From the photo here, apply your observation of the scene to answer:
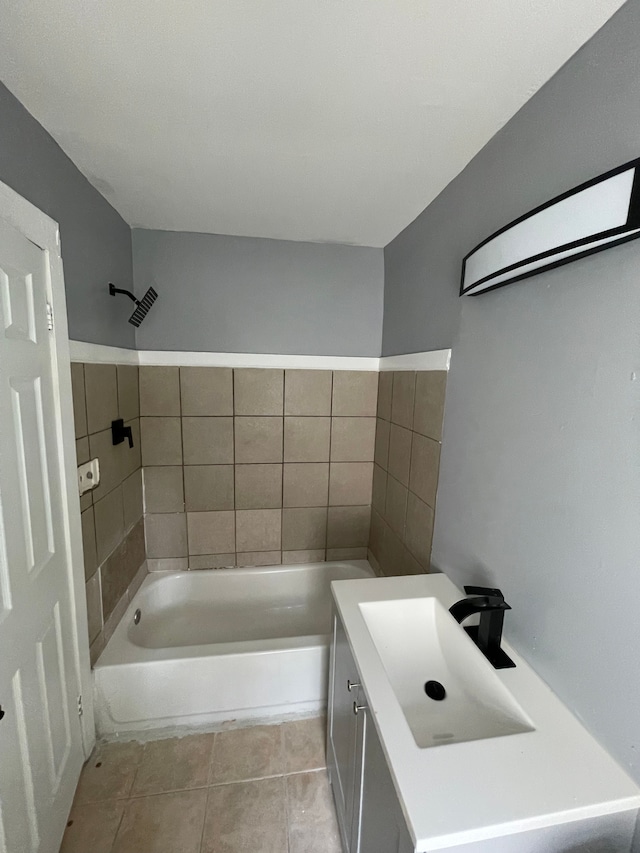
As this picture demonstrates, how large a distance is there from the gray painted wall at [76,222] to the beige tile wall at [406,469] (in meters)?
1.30

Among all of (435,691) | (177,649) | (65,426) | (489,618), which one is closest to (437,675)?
(435,691)

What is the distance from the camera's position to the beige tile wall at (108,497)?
1.37m

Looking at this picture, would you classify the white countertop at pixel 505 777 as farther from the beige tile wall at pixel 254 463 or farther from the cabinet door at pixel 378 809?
the beige tile wall at pixel 254 463

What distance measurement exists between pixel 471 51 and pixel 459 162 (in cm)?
44

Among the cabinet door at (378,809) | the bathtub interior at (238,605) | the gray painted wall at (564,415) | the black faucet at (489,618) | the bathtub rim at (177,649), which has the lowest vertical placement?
the bathtub interior at (238,605)

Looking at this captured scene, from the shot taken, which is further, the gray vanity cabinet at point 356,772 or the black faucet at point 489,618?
the black faucet at point 489,618

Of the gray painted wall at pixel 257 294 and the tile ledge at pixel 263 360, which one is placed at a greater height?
the gray painted wall at pixel 257 294

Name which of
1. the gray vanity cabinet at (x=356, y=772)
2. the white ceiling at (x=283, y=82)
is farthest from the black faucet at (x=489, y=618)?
the white ceiling at (x=283, y=82)

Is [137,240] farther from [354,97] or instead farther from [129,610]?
[129,610]

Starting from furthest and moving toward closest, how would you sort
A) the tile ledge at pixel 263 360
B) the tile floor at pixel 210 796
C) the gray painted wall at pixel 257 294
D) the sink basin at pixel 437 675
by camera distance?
the gray painted wall at pixel 257 294 < the tile ledge at pixel 263 360 < the tile floor at pixel 210 796 < the sink basin at pixel 437 675

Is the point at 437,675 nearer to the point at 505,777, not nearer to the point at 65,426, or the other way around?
the point at 505,777

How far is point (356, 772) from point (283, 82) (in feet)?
5.62

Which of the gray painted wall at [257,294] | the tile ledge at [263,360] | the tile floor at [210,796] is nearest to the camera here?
the tile floor at [210,796]

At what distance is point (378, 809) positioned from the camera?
2.62 feet
